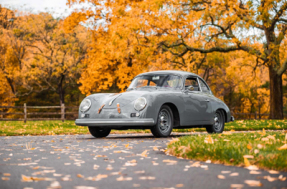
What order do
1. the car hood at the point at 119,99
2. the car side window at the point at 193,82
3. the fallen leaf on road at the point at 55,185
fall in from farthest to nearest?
the car side window at the point at 193,82 → the car hood at the point at 119,99 → the fallen leaf on road at the point at 55,185

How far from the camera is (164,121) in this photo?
32.1ft

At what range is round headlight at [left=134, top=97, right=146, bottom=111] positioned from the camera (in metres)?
9.23

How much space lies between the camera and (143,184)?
4.16m

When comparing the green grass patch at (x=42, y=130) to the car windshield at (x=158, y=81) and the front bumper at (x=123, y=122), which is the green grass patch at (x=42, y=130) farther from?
the front bumper at (x=123, y=122)

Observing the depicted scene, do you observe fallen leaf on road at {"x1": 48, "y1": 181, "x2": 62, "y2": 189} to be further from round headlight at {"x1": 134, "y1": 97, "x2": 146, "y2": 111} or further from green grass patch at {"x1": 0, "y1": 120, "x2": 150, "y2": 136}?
green grass patch at {"x1": 0, "y1": 120, "x2": 150, "y2": 136}

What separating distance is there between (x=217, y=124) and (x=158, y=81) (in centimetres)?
240

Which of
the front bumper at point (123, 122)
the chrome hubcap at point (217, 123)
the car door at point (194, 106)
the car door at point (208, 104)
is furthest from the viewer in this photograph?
the chrome hubcap at point (217, 123)

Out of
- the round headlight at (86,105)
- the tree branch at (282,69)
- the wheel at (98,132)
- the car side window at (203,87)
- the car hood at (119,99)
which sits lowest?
the wheel at (98,132)

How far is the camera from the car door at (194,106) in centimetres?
1031

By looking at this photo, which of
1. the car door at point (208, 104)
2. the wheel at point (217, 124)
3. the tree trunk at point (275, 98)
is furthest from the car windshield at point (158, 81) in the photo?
the tree trunk at point (275, 98)


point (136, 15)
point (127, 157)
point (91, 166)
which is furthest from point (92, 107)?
point (136, 15)

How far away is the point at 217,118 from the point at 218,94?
2734cm

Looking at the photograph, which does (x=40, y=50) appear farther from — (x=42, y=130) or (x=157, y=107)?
(x=157, y=107)

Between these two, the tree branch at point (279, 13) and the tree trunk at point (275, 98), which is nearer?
the tree branch at point (279, 13)
